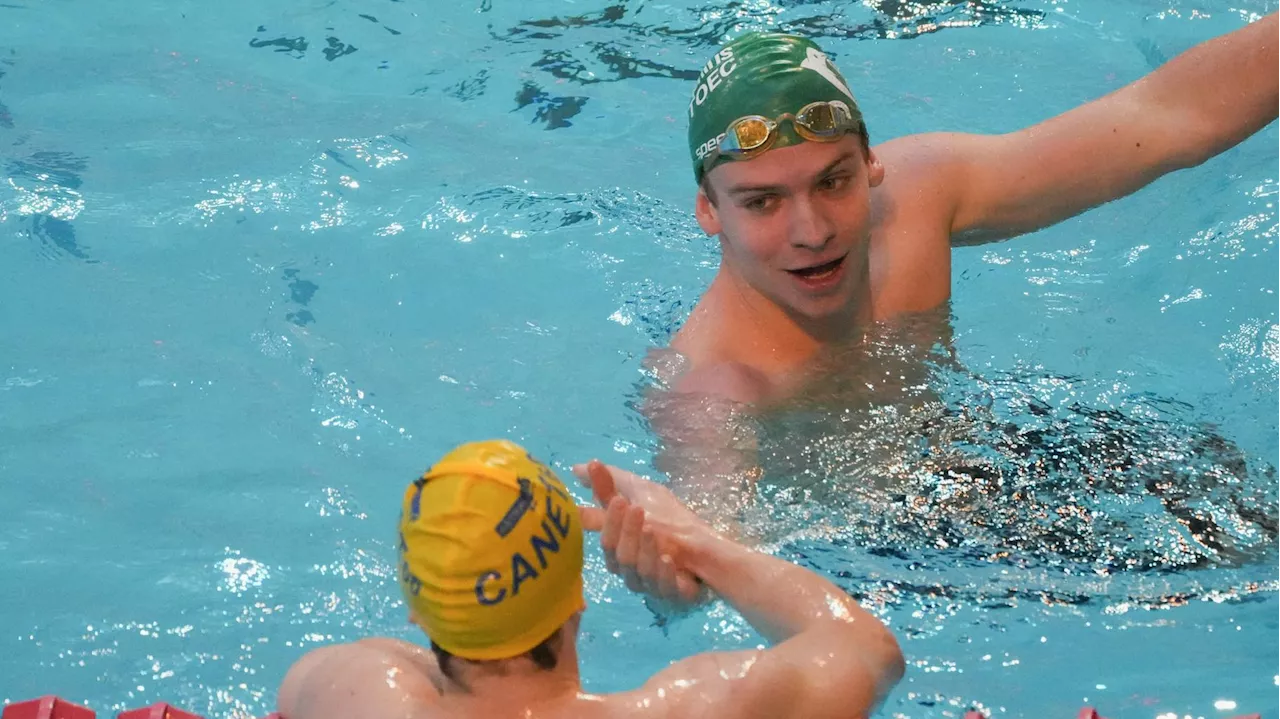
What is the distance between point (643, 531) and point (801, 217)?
130 centimetres

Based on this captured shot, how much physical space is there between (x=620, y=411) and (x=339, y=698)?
219 centimetres

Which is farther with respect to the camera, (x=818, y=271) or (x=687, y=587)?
(x=818, y=271)

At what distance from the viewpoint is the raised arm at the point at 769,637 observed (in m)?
3.12

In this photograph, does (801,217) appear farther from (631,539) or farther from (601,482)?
(631,539)

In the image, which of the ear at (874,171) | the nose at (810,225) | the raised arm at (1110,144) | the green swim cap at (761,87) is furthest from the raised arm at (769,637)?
the raised arm at (1110,144)

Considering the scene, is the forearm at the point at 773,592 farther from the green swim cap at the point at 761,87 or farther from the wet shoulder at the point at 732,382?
the green swim cap at the point at 761,87

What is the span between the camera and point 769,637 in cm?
354

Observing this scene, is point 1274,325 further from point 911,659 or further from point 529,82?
point 529,82

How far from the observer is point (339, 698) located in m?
3.21

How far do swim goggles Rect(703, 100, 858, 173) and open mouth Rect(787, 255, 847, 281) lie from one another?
0.39 metres

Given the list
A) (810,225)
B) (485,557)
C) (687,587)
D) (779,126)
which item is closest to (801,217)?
(810,225)

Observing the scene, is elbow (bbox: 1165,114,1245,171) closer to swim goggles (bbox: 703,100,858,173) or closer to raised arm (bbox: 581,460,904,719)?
swim goggles (bbox: 703,100,858,173)

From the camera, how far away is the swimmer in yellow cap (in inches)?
115

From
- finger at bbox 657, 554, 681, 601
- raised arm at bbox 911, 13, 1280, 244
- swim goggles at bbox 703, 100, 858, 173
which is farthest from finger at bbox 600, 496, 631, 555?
raised arm at bbox 911, 13, 1280, 244
